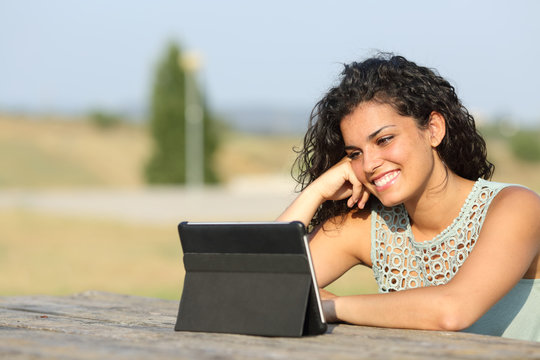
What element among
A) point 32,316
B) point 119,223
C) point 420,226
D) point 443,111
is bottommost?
point 119,223

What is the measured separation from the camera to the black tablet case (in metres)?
2.15

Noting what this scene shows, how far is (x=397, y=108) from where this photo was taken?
9.46 ft

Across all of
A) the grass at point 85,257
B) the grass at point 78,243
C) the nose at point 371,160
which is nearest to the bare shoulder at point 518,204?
the nose at point 371,160

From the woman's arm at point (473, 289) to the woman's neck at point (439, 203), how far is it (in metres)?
0.28

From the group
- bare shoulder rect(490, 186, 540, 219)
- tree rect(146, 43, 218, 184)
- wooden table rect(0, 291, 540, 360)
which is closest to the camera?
wooden table rect(0, 291, 540, 360)

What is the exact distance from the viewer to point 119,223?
1886cm

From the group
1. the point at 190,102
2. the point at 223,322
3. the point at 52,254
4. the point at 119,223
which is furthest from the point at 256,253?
the point at 190,102

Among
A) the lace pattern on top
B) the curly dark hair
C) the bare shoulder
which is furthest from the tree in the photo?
the bare shoulder

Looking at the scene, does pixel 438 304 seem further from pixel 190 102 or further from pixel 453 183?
pixel 190 102

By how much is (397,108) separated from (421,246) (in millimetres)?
525

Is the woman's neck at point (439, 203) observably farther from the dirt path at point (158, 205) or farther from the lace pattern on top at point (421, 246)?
the dirt path at point (158, 205)

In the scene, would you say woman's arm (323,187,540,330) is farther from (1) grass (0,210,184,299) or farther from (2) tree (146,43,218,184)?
(2) tree (146,43,218,184)

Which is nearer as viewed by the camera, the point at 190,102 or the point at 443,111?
the point at 443,111

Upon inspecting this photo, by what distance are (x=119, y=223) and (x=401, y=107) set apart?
16476mm
